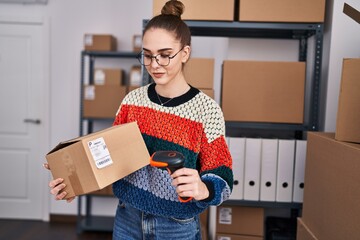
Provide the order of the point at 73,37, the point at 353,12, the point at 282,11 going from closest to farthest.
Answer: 1. the point at 353,12
2. the point at 282,11
3. the point at 73,37

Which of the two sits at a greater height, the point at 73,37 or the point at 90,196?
the point at 73,37

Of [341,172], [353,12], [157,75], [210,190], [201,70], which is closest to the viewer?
[210,190]

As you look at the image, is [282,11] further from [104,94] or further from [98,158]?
[104,94]

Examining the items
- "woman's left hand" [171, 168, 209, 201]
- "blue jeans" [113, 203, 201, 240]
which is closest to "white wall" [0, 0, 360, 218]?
"blue jeans" [113, 203, 201, 240]

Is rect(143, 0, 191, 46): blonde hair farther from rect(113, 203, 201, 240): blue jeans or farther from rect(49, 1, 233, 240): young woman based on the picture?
rect(113, 203, 201, 240): blue jeans

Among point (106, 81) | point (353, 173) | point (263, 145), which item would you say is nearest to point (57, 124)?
point (106, 81)

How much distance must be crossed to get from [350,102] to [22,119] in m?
3.11

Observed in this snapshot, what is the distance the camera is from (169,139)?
3.17 feet

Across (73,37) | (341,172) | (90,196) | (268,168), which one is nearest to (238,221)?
(268,168)

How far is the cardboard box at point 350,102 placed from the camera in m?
1.10

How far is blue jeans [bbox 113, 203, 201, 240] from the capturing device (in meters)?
0.99

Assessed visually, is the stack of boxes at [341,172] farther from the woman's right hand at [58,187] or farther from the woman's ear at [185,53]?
the woman's right hand at [58,187]

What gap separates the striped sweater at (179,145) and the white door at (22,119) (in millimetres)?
2629

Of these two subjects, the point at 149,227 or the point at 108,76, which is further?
the point at 108,76
